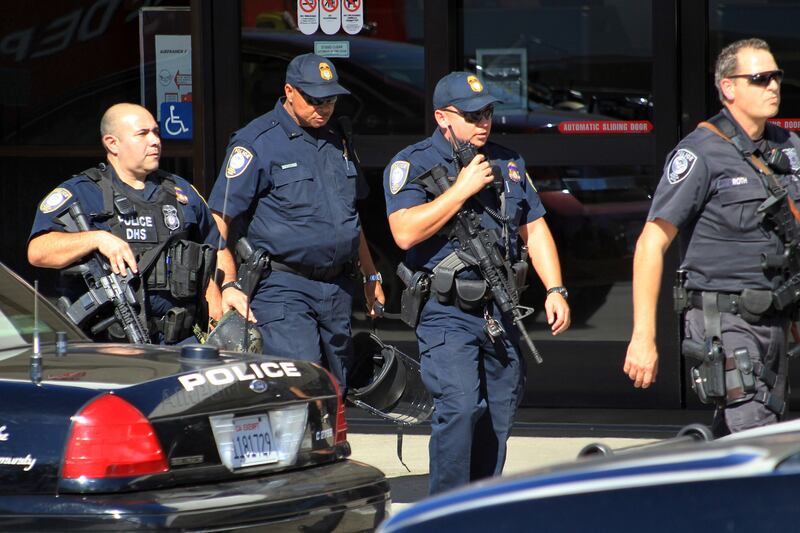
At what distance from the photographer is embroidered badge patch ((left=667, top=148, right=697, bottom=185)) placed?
17.2 feet

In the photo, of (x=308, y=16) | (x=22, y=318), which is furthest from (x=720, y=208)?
(x=308, y=16)

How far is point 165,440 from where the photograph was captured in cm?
420

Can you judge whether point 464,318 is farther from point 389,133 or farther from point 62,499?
point 389,133

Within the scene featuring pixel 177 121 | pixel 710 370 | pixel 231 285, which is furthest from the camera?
pixel 177 121

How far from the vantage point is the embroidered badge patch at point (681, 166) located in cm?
523

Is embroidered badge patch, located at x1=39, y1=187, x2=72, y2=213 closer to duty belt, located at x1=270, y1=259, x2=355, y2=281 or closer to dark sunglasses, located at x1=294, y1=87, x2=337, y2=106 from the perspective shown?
duty belt, located at x1=270, y1=259, x2=355, y2=281

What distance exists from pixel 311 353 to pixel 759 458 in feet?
13.5

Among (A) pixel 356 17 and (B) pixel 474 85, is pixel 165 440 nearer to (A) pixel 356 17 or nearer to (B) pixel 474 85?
(B) pixel 474 85

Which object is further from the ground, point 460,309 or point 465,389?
point 460,309

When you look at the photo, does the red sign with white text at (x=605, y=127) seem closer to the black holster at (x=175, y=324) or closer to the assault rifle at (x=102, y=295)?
the black holster at (x=175, y=324)

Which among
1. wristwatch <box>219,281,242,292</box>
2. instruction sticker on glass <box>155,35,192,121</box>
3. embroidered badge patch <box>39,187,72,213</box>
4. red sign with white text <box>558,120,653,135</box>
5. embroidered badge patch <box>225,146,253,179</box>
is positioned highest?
instruction sticker on glass <box>155,35,192,121</box>

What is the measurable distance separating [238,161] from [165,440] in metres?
2.25

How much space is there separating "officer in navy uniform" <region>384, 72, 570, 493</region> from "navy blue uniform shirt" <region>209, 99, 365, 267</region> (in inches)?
21.4

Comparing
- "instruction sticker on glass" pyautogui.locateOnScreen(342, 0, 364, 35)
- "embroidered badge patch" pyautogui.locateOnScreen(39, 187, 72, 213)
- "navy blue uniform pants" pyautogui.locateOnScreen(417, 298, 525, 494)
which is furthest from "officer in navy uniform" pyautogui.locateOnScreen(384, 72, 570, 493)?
"instruction sticker on glass" pyautogui.locateOnScreen(342, 0, 364, 35)
